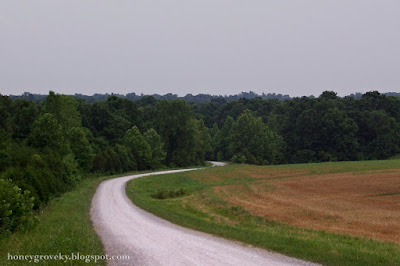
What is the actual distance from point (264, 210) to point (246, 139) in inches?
3263

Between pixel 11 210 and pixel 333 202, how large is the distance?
25912 mm

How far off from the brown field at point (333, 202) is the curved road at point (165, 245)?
7.74 meters

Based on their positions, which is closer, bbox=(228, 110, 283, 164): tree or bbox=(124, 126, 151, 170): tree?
bbox=(124, 126, 151, 170): tree

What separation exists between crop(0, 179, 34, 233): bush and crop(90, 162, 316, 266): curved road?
3.70 metres

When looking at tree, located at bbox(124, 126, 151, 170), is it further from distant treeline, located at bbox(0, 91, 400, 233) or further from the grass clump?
the grass clump

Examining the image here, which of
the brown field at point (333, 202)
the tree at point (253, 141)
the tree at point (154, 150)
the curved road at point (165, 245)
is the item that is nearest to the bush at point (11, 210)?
the curved road at point (165, 245)

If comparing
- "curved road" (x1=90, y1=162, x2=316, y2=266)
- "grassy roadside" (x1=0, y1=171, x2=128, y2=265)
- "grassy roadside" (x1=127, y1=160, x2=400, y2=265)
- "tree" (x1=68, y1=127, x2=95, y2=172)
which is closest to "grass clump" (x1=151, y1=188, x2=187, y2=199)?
"grassy roadside" (x1=127, y1=160, x2=400, y2=265)

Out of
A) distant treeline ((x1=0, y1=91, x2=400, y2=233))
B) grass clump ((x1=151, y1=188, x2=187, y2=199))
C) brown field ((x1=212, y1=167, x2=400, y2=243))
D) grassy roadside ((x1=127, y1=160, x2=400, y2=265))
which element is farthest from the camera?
distant treeline ((x1=0, y1=91, x2=400, y2=233))

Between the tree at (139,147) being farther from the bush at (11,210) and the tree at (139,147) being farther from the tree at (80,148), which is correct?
the bush at (11,210)

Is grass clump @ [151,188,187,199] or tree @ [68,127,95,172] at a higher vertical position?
tree @ [68,127,95,172]

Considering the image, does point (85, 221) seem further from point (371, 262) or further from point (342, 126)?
point (342, 126)

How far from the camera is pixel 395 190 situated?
→ 3919 centimetres

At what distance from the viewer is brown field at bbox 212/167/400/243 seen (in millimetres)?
22980

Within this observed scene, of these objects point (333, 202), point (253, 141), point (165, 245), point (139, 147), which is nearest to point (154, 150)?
point (139, 147)
